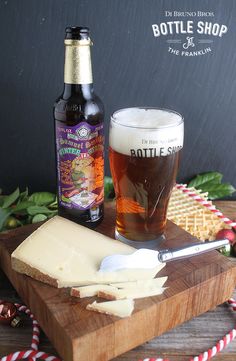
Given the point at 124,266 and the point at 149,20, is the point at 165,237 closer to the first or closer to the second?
the point at 124,266

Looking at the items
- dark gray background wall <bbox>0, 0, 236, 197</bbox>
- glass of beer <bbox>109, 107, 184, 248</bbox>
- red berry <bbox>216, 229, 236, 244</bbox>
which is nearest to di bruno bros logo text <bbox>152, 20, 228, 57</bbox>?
dark gray background wall <bbox>0, 0, 236, 197</bbox>

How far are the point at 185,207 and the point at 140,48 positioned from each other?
0.43 meters

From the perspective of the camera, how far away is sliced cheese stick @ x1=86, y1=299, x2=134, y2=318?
651 mm

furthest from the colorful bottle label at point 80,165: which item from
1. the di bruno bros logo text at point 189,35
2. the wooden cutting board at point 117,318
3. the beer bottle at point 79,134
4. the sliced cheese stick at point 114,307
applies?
the di bruno bros logo text at point 189,35

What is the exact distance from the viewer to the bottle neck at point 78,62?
0.79 meters

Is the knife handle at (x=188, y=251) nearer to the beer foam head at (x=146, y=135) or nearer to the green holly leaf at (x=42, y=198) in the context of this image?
the beer foam head at (x=146, y=135)

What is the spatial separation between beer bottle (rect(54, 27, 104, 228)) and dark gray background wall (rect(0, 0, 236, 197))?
0.91ft

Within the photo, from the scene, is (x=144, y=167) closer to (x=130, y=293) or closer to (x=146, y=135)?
(x=146, y=135)

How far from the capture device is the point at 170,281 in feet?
2.40

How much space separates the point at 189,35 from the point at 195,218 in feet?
1.55

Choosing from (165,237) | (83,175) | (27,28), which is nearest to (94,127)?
(83,175)

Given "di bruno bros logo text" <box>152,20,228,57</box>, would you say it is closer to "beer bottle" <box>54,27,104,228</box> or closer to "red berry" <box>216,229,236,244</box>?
"beer bottle" <box>54,27,104,228</box>

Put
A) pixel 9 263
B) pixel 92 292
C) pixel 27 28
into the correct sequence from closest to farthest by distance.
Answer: pixel 92 292
pixel 9 263
pixel 27 28

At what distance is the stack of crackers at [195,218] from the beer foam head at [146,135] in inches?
10.6
